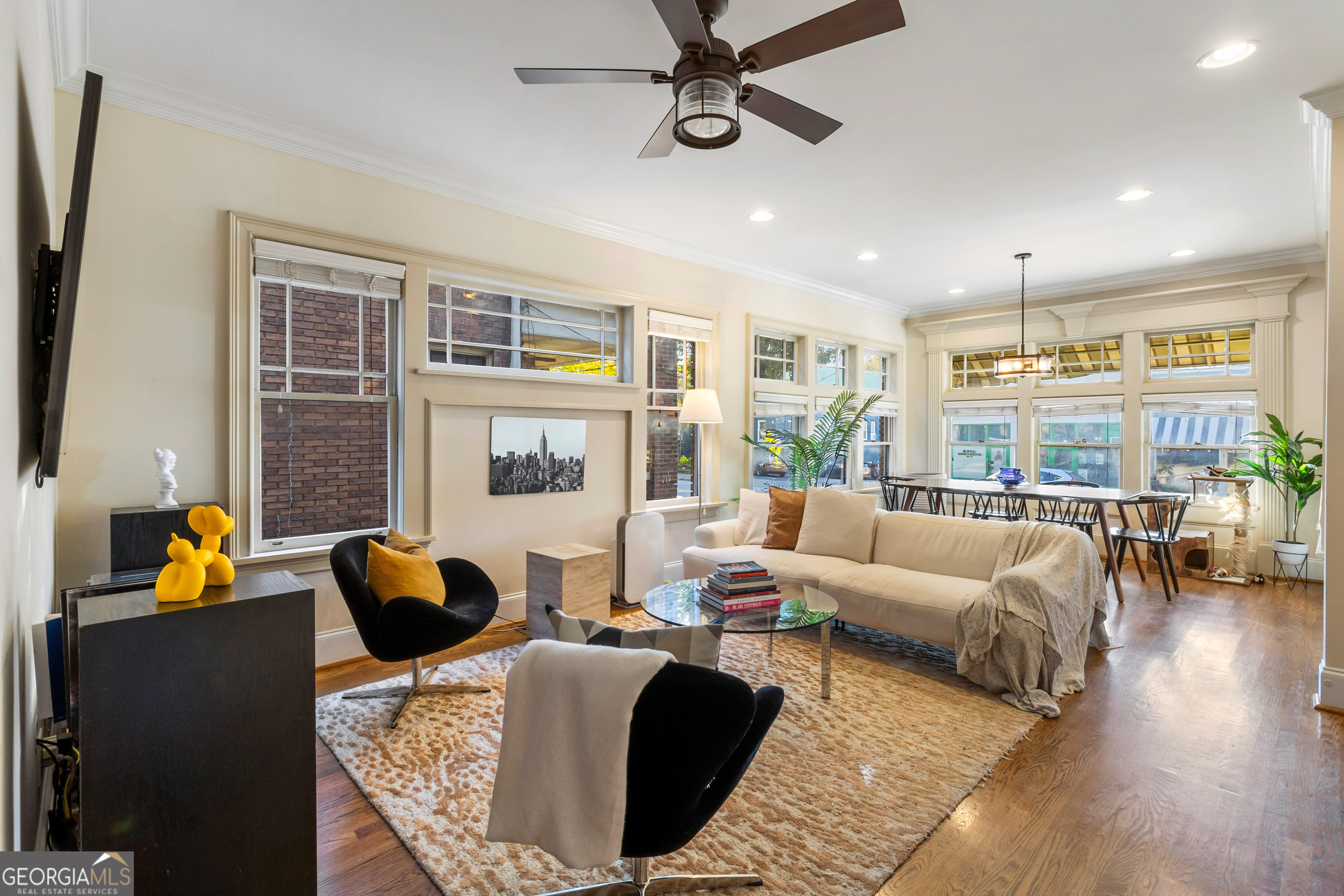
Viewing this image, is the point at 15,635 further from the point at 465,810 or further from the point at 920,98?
the point at 920,98

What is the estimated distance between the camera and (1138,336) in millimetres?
6184

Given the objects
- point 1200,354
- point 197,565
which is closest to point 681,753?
point 197,565

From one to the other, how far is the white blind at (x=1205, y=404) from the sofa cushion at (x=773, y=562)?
13.8 feet

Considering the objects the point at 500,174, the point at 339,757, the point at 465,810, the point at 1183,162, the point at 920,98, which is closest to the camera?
the point at 465,810

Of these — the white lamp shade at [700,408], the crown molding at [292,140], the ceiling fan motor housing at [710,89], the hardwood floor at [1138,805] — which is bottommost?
the hardwood floor at [1138,805]

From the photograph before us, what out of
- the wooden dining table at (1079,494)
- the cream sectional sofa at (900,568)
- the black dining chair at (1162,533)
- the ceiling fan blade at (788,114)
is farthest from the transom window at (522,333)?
the black dining chair at (1162,533)

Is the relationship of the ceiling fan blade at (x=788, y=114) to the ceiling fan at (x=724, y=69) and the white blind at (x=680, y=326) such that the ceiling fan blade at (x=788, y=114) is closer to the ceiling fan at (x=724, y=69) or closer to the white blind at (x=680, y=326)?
the ceiling fan at (x=724, y=69)

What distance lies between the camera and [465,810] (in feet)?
6.97

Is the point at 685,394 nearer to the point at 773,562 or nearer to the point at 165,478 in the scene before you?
the point at 773,562

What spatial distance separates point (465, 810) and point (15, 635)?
4.30 feet

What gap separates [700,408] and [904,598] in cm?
202

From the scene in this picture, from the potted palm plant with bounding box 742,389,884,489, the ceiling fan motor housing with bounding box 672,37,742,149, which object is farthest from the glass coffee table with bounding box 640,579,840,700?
the potted palm plant with bounding box 742,389,884,489

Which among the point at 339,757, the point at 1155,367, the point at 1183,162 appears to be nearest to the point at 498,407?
the point at 339,757

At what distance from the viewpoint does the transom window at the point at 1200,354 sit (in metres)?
5.75
